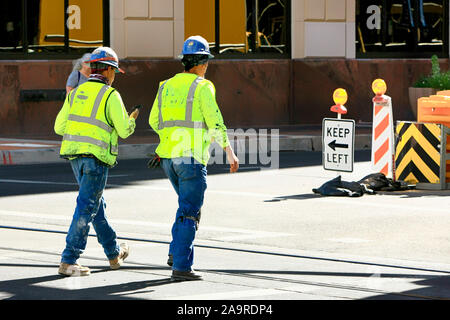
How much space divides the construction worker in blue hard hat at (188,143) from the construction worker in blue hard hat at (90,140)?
0.37 meters

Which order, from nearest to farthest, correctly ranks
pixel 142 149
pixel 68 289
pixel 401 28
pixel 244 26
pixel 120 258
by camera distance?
pixel 68 289 < pixel 120 258 < pixel 142 149 < pixel 244 26 < pixel 401 28

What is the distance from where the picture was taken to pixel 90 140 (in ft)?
30.4

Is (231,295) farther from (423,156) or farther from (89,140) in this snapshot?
(423,156)

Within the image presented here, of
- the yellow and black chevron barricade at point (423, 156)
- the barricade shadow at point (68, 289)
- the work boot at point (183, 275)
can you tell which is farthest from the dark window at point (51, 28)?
the work boot at point (183, 275)

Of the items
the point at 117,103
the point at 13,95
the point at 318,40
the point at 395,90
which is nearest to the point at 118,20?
the point at 13,95

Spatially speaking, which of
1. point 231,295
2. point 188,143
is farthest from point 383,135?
point 231,295

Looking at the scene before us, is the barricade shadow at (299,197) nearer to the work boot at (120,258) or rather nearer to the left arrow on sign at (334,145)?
the left arrow on sign at (334,145)

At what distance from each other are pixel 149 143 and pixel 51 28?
4.11 meters

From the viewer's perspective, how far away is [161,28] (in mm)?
23891

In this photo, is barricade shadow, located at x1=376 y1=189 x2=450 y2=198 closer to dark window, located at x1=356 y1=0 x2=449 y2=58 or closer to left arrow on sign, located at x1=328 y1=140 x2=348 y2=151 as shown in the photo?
left arrow on sign, located at x1=328 y1=140 x2=348 y2=151

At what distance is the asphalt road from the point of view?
8.72m

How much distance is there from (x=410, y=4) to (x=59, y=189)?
50.9 ft

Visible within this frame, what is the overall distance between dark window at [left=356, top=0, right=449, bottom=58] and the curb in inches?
211

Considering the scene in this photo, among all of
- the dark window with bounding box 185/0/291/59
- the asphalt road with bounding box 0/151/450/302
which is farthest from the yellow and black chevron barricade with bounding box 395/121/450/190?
the dark window with bounding box 185/0/291/59
